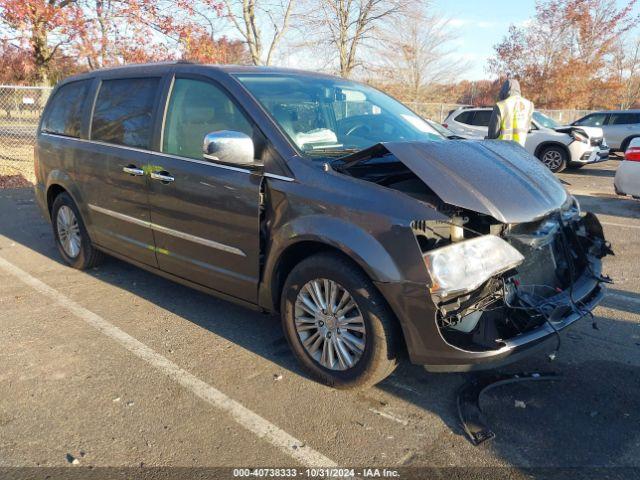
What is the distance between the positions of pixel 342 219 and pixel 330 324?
64cm

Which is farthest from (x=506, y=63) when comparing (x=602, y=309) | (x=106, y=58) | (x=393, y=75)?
(x=602, y=309)

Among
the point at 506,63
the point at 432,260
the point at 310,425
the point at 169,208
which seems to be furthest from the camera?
the point at 506,63

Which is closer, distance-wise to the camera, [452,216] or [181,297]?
[452,216]

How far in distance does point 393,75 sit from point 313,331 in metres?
20.5

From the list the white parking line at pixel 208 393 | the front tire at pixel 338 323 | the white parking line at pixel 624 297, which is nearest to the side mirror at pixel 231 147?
the front tire at pixel 338 323

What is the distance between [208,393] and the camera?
3.18 metres

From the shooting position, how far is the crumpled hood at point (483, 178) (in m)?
2.87

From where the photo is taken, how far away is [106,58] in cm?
1190

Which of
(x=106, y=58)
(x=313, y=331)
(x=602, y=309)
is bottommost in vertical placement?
(x=602, y=309)

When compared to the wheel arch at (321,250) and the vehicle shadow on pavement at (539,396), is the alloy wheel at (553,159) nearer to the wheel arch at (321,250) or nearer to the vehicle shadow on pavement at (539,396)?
the vehicle shadow on pavement at (539,396)

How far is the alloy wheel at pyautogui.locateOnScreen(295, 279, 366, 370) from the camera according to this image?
120 inches

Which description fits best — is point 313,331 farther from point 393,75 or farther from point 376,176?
point 393,75

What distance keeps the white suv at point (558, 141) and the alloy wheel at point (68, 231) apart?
10248 mm

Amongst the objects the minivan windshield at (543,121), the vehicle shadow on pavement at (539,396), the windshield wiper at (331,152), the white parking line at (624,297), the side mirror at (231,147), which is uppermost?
the side mirror at (231,147)
